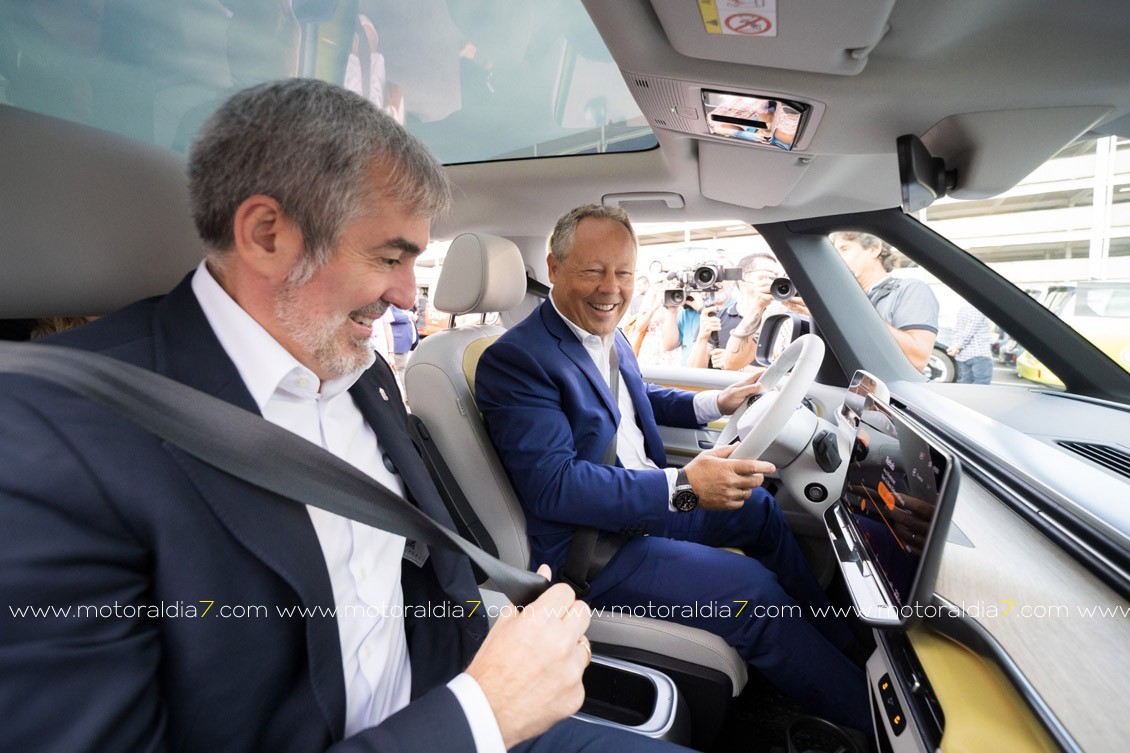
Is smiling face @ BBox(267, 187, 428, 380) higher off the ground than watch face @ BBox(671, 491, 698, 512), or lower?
higher

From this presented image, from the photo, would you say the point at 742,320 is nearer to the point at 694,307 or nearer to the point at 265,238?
the point at 694,307

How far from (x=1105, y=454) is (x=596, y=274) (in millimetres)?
1383

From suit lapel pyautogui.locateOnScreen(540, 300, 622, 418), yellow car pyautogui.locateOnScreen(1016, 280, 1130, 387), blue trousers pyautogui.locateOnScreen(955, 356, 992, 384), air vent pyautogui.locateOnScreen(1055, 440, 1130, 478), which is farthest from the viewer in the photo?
blue trousers pyautogui.locateOnScreen(955, 356, 992, 384)

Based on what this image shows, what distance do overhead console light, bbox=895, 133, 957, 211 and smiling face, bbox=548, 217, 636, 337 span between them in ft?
2.71

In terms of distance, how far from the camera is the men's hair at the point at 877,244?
2027 millimetres

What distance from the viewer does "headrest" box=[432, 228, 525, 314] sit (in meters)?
1.79

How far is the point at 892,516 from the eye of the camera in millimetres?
925

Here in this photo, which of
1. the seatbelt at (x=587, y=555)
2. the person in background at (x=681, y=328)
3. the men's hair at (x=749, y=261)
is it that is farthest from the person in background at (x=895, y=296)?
the seatbelt at (x=587, y=555)

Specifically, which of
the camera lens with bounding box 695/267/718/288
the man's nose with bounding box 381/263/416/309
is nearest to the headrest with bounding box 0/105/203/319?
the man's nose with bounding box 381/263/416/309

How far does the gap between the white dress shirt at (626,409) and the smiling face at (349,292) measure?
40.1 inches

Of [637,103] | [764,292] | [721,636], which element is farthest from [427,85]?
[721,636]

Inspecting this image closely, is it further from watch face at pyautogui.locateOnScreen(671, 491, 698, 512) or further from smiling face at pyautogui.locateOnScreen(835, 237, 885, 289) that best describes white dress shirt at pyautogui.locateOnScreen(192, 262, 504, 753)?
smiling face at pyautogui.locateOnScreen(835, 237, 885, 289)

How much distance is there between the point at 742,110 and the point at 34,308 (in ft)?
4.87

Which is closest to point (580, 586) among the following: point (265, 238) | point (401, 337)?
point (265, 238)
